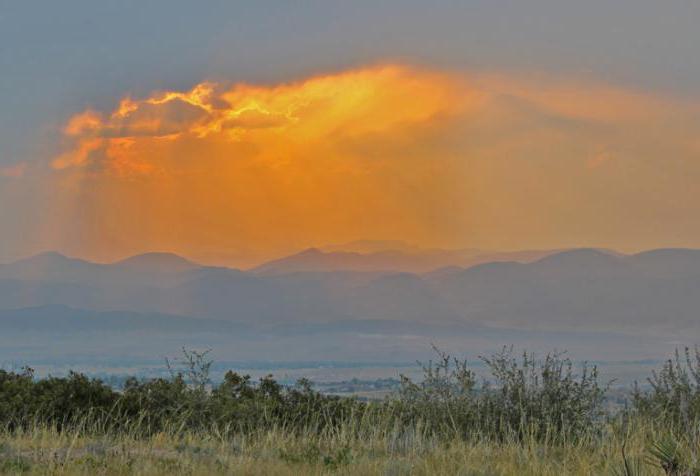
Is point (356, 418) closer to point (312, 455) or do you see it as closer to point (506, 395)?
point (506, 395)

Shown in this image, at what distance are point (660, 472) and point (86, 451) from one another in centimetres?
719

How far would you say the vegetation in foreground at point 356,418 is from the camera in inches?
525

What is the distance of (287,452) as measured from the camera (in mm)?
13469

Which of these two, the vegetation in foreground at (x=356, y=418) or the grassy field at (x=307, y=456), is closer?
the grassy field at (x=307, y=456)

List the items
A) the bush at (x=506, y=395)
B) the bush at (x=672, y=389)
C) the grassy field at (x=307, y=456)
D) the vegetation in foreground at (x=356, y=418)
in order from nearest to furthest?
the grassy field at (x=307, y=456) → the vegetation in foreground at (x=356, y=418) → the bush at (x=506, y=395) → the bush at (x=672, y=389)

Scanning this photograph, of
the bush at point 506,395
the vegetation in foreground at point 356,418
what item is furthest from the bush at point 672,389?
the bush at point 506,395

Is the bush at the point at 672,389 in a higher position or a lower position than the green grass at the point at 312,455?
higher

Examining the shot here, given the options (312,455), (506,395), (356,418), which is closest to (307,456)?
(312,455)

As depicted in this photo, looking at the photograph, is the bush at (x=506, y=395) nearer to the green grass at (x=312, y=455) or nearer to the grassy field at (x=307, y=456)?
the green grass at (x=312, y=455)

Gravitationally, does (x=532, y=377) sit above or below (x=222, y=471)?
above

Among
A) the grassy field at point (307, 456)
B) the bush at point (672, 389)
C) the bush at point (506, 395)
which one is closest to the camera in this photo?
the grassy field at point (307, 456)

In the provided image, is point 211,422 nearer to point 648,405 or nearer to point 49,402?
point 49,402

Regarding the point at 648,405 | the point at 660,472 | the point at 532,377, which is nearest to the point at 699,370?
the point at 648,405

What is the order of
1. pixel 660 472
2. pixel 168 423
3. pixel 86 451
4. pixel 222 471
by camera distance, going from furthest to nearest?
pixel 168 423 < pixel 86 451 < pixel 222 471 < pixel 660 472
